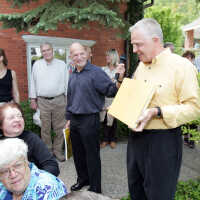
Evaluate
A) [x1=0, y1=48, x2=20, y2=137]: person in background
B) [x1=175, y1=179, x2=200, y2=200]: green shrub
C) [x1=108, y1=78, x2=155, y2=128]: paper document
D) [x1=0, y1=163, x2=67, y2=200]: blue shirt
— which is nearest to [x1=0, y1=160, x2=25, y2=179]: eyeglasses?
[x1=0, y1=163, x2=67, y2=200]: blue shirt

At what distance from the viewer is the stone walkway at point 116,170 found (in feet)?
11.4

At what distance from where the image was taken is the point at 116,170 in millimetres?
4125

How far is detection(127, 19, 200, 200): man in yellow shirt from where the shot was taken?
174cm

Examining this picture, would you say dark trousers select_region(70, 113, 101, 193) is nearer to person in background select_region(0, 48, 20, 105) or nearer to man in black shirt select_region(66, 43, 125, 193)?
man in black shirt select_region(66, 43, 125, 193)

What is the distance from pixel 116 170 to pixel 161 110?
8.79 feet

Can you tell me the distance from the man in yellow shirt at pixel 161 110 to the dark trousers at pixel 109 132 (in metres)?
3.19

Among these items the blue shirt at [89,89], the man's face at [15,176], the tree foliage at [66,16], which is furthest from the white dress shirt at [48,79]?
the man's face at [15,176]

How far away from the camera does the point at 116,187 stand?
3.51 m

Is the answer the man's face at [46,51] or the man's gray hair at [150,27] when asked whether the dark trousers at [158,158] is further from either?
the man's face at [46,51]

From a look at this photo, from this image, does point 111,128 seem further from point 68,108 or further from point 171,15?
point 171,15

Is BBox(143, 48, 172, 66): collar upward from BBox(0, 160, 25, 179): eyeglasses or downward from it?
upward

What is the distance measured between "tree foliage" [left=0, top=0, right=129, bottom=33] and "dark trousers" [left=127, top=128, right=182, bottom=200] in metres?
2.63

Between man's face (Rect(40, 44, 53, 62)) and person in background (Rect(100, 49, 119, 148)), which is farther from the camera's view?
person in background (Rect(100, 49, 119, 148))

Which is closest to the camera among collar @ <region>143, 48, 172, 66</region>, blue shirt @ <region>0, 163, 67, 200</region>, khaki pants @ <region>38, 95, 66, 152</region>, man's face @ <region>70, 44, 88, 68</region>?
blue shirt @ <region>0, 163, 67, 200</region>
